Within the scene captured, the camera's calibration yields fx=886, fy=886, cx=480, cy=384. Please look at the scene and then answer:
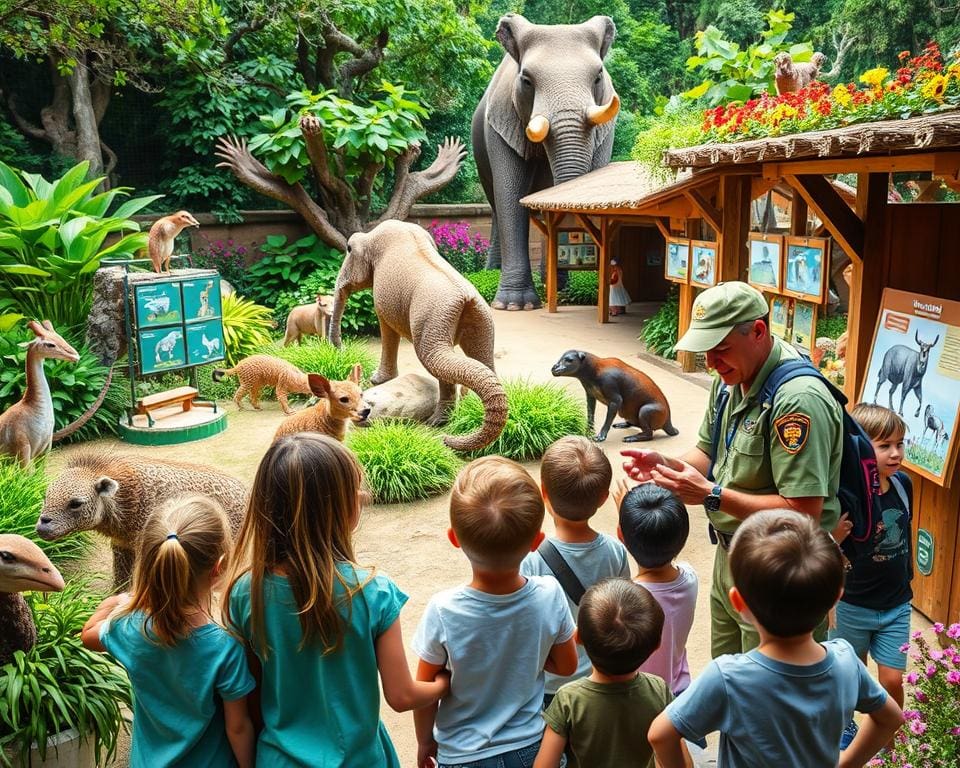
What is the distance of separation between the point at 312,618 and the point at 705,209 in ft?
25.7

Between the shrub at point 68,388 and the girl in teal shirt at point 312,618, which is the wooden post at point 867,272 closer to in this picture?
the girl in teal shirt at point 312,618

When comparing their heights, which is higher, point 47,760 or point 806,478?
point 806,478

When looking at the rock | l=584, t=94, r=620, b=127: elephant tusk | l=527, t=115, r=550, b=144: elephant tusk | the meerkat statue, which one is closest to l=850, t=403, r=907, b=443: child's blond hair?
the rock

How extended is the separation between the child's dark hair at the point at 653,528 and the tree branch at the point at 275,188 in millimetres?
11559

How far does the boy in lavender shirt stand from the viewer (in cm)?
260

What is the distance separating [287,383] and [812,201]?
5423 mm

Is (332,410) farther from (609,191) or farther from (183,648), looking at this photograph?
(609,191)

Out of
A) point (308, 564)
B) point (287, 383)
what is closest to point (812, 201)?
point (308, 564)

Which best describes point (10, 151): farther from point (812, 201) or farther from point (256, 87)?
point (812, 201)

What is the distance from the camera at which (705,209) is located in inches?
356

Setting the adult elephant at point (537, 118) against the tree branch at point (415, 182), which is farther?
the tree branch at point (415, 182)

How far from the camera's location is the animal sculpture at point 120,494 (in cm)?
363

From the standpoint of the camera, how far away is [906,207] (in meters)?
4.48

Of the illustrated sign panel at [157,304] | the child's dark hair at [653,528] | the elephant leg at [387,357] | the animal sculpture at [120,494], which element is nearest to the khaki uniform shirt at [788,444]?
the child's dark hair at [653,528]
